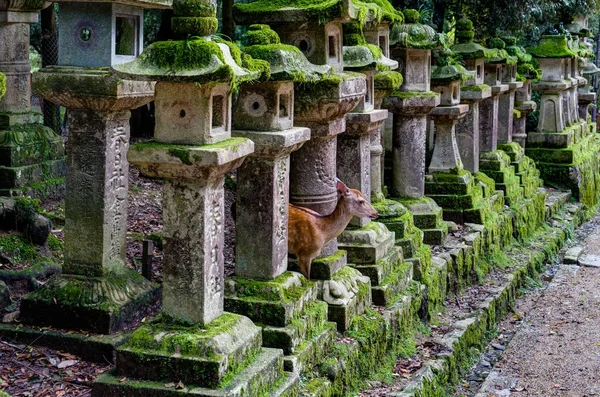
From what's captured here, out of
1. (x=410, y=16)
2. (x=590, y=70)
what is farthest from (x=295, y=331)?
(x=590, y=70)

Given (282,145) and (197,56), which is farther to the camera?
(282,145)

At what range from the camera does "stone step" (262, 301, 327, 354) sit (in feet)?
21.6

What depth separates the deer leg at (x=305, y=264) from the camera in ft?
24.3

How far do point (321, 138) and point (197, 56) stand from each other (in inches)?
89.6

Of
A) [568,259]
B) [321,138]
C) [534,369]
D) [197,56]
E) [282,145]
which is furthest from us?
[568,259]

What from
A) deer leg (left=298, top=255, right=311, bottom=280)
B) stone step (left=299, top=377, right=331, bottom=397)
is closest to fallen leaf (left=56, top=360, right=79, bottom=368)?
stone step (left=299, top=377, right=331, bottom=397)

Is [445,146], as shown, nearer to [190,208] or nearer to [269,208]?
[269,208]

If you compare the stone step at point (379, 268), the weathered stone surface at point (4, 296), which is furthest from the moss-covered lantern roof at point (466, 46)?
the weathered stone surface at point (4, 296)

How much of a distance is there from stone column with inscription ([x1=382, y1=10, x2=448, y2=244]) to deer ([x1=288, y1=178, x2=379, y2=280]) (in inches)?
137

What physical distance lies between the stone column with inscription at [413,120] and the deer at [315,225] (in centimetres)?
349

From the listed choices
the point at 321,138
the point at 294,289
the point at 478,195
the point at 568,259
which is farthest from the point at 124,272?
the point at 568,259

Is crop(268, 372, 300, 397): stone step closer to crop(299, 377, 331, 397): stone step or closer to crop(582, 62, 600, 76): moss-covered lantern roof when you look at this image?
crop(299, 377, 331, 397): stone step

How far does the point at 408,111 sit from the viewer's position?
1084 cm

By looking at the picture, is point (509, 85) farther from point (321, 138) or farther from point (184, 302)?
point (184, 302)
